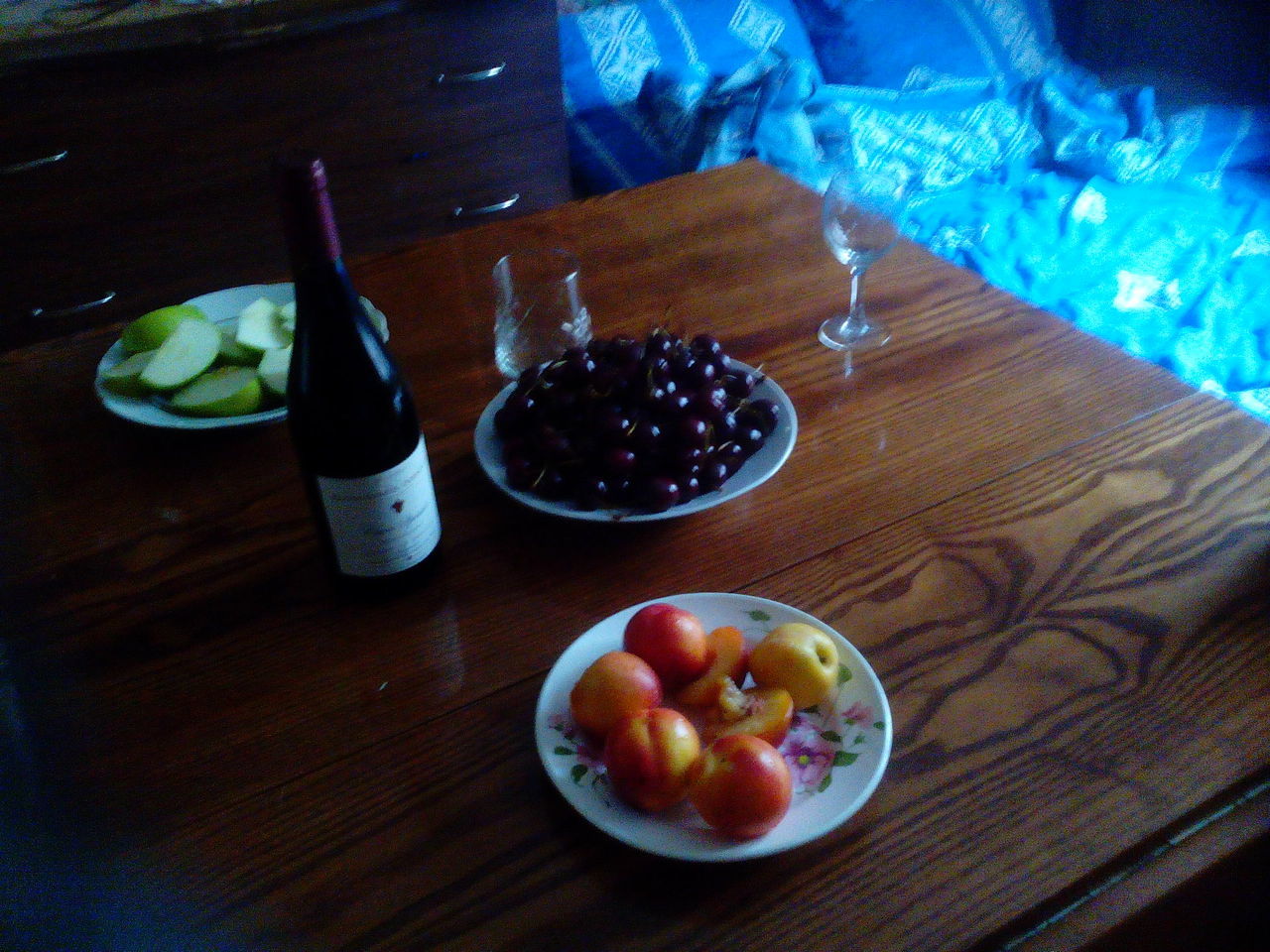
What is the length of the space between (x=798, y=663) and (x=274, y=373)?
57 cm

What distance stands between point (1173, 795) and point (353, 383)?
0.58 metres

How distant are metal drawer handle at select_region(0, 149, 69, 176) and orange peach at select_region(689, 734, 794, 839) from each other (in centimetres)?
185

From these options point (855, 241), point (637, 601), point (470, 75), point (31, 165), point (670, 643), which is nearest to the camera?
point (670, 643)

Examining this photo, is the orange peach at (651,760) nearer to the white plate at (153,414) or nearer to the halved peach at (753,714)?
the halved peach at (753,714)

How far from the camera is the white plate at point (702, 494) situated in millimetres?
753

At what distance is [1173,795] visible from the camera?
562mm

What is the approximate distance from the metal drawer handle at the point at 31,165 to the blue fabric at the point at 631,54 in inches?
40.4

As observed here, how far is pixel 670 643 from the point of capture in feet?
2.01

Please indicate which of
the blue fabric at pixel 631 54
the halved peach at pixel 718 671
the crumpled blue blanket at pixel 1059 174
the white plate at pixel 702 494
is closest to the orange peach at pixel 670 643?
the halved peach at pixel 718 671

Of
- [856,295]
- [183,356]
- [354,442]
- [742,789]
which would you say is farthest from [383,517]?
[856,295]

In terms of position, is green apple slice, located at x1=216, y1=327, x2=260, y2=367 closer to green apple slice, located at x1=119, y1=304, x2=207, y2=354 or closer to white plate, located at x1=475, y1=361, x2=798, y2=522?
green apple slice, located at x1=119, y1=304, x2=207, y2=354

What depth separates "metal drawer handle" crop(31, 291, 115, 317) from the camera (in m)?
1.94

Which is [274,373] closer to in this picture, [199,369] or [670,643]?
[199,369]

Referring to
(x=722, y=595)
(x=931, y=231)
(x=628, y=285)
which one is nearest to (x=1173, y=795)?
(x=722, y=595)
